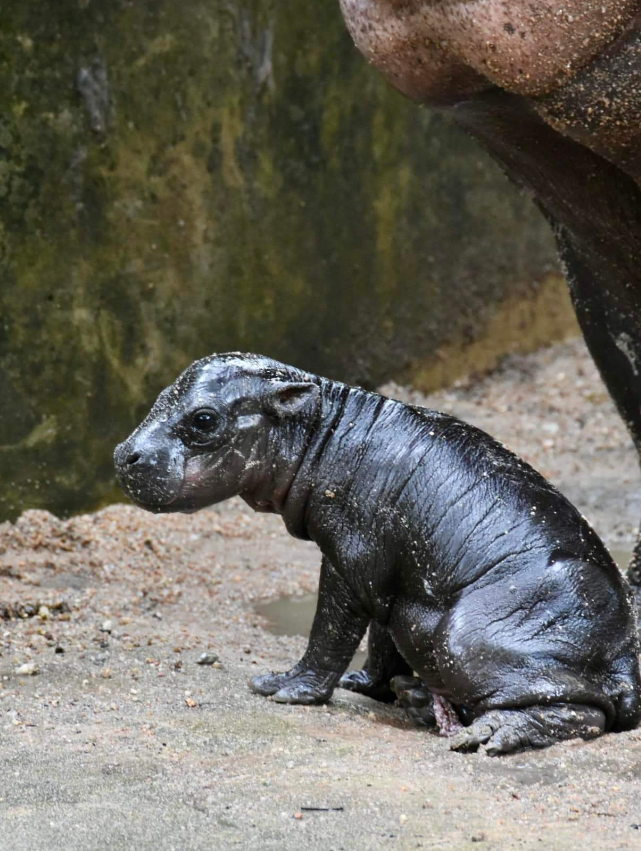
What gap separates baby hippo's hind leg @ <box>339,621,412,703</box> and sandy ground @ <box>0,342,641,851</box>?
0.12 meters

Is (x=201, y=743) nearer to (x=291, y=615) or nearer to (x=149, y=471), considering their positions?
(x=149, y=471)

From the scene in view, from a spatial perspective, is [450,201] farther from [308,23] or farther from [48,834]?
[48,834]

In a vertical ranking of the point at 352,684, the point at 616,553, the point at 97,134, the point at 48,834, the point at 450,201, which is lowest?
the point at 48,834

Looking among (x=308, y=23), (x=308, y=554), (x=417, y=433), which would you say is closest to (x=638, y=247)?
(x=417, y=433)

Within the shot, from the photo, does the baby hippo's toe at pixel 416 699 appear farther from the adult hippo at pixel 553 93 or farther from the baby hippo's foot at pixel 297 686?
the adult hippo at pixel 553 93

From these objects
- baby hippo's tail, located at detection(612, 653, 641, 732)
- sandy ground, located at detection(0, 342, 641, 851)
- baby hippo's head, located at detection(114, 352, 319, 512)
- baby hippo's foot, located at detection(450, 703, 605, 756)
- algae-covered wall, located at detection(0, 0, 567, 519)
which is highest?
algae-covered wall, located at detection(0, 0, 567, 519)

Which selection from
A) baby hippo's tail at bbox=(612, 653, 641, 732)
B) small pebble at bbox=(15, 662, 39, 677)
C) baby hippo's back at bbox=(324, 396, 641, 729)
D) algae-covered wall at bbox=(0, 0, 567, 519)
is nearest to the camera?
baby hippo's back at bbox=(324, 396, 641, 729)

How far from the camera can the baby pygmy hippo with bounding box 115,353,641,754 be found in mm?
4262

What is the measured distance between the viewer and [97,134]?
6820 mm

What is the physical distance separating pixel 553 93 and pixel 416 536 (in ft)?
5.11

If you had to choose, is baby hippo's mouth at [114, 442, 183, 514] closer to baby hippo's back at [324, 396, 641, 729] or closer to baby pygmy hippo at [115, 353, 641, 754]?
baby pygmy hippo at [115, 353, 641, 754]

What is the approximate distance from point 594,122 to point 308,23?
426 cm

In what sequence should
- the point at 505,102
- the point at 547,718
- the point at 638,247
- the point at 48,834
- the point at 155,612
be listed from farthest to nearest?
1. the point at 155,612
2. the point at 638,247
3. the point at 505,102
4. the point at 547,718
5. the point at 48,834

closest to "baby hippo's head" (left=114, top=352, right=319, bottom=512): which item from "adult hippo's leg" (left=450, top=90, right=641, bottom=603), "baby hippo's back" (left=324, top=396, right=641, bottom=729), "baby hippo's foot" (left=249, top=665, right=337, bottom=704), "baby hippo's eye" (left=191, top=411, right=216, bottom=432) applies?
"baby hippo's eye" (left=191, top=411, right=216, bottom=432)
